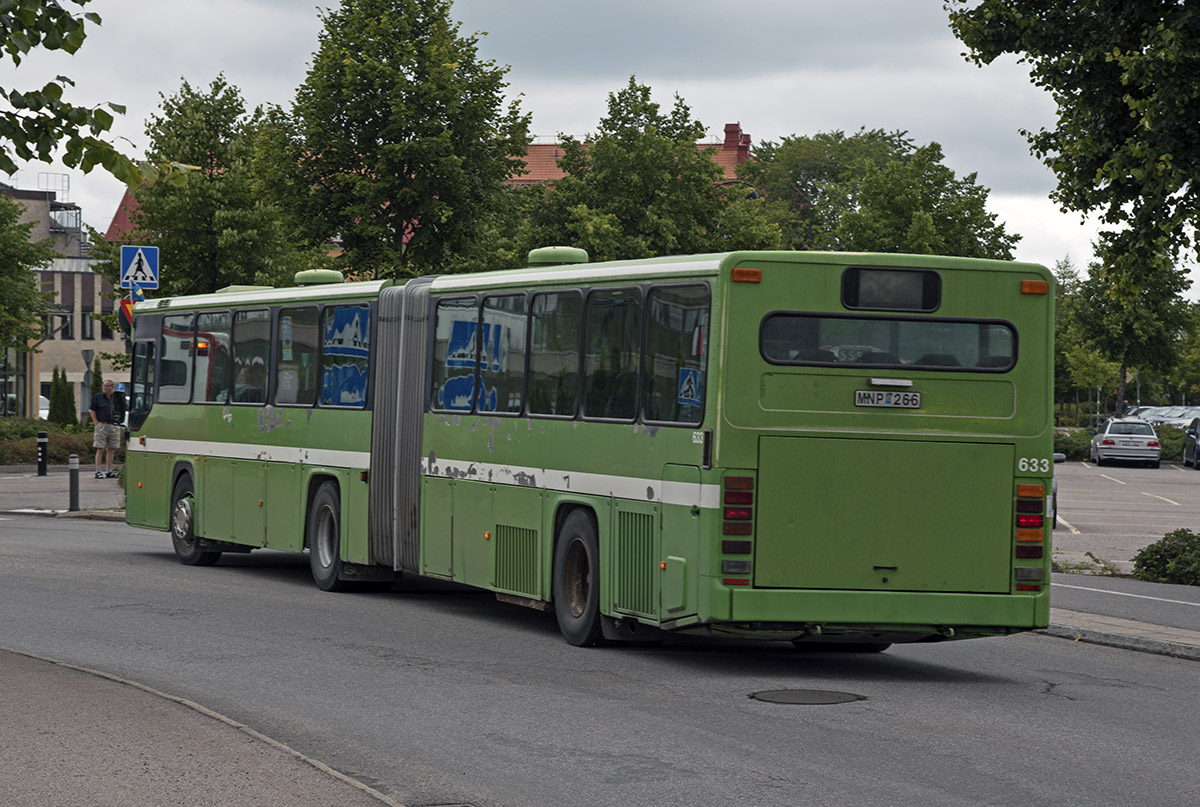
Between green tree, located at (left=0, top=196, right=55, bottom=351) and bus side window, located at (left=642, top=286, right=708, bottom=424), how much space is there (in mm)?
42634

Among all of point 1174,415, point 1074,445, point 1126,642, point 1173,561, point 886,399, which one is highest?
point 1174,415

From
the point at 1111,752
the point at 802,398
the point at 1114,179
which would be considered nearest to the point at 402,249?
the point at 1114,179

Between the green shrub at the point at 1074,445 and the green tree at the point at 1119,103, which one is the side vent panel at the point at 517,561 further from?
the green shrub at the point at 1074,445

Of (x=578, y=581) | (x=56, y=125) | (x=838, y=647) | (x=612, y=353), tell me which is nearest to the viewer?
(x=56, y=125)

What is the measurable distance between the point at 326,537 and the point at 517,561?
12.9ft

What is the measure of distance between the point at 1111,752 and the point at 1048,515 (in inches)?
119

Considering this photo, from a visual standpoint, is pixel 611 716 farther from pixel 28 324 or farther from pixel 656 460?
pixel 28 324

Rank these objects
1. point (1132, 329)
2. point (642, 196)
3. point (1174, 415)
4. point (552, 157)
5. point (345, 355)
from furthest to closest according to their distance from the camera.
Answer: point (552, 157)
point (1174, 415)
point (1132, 329)
point (642, 196)
point (345, 355)

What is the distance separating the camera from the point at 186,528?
65.2 ft

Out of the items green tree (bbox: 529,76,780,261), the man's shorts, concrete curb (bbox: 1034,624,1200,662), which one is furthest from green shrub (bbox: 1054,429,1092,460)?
concrete curb (bbox: 1034,624,1200,662)

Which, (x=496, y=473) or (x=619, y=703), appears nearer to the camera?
(x=619, y=703)

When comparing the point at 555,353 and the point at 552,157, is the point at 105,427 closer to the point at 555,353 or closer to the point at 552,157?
the point at 555,353

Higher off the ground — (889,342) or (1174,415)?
(889,342)

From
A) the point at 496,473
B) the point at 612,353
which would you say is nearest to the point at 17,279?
the point at 496,473
